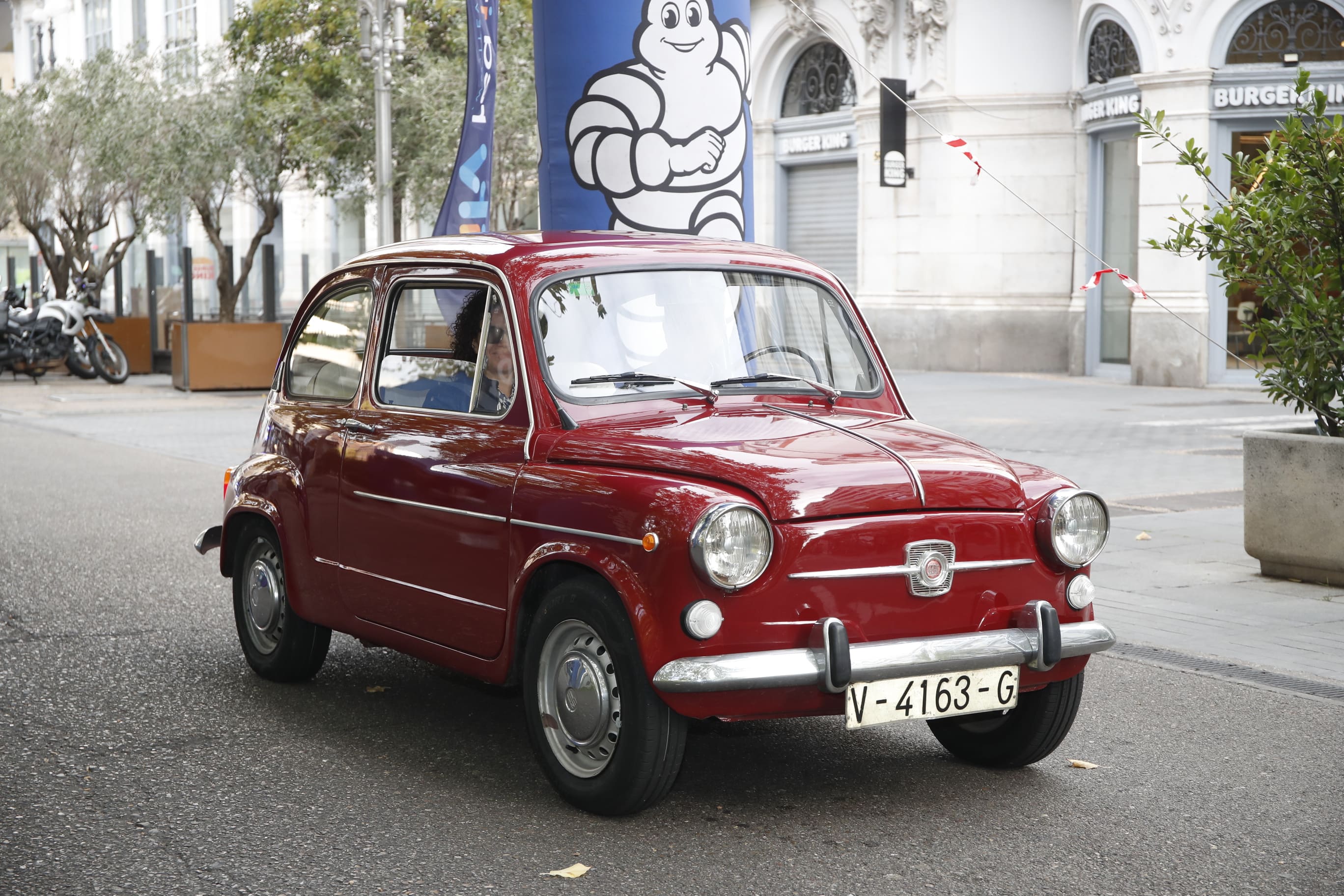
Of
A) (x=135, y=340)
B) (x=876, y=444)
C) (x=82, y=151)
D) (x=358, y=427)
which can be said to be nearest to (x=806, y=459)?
(x=876, y=444)

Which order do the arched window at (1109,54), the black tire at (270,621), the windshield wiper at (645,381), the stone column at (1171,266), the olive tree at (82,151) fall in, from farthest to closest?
the olive tree at (82,151)
the arched window at (1109,54)
the stone column at (1171,266)
the black tire at (270,621)
the windshield wiper at (645,381)

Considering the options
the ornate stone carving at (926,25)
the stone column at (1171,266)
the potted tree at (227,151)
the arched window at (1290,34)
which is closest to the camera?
the arched window at (1290,34)

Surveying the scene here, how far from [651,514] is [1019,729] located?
1.47 meters

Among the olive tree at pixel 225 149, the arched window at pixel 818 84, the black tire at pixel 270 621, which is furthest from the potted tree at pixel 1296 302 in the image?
the olive tree at pixel 225 149

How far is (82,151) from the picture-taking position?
2883cm

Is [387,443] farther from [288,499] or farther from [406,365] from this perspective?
[288,499]

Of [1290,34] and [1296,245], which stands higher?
[1290,34]

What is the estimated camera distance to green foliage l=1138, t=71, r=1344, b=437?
25.8 feet

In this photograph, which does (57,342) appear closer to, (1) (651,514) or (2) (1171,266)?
(2) (1171,266)

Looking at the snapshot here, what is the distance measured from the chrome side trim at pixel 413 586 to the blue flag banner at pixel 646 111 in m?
4.55

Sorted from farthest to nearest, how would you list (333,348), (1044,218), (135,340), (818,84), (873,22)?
(818,84) → (135,340) → (873,22) → (1044,218) → (333,348)

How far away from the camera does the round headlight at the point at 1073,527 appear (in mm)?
4598

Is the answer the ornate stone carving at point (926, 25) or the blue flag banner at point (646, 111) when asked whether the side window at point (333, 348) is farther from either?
the ornate stone carving at point (926, 25)

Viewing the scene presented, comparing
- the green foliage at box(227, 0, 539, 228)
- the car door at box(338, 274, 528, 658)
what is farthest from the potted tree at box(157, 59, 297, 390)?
the car door at box(338, 274, 528, 658)
